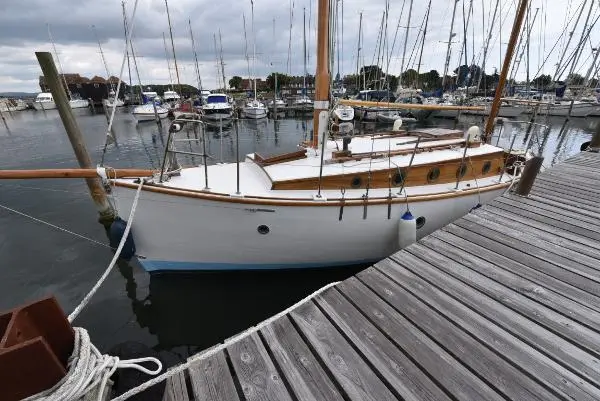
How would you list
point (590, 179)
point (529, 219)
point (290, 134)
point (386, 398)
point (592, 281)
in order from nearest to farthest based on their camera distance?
point (386, 398) < point (592, 281) < point (529, 219) < point (590, 179) < point (290, 134)

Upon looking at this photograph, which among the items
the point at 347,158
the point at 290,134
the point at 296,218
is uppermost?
the point at 347,158

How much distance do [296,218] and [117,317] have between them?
156 inches

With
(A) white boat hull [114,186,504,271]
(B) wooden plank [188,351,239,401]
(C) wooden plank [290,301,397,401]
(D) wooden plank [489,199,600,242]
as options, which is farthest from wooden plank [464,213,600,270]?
(B) wooden plank [188,351,239,401]

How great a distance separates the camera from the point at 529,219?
14.4 feet

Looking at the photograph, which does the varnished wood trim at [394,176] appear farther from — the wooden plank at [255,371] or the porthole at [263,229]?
the wooden plank at [255,371]

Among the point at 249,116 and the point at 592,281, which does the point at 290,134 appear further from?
the point at 592,281

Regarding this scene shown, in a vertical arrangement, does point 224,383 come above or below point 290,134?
above

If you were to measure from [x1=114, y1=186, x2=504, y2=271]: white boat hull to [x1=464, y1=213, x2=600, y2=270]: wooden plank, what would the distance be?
1.13 meters

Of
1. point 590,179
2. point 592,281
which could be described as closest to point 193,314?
point 592,281

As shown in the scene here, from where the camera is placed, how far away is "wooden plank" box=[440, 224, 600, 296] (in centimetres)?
300

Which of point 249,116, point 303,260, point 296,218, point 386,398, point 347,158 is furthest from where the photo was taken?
point 249,116

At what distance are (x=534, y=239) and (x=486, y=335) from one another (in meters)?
2.23

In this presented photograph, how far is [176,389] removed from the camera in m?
2.01

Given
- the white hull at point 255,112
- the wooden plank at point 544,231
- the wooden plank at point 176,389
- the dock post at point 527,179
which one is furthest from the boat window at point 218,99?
the wooden plank at point 176,389
